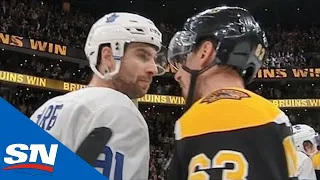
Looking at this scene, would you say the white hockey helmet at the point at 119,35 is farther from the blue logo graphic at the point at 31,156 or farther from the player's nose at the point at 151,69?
the blue logo graphic at the point at 31,156

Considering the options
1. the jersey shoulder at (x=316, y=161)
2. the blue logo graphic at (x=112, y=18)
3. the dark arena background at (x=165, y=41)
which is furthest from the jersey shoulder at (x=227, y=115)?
the dark arena background at (x=165, y=41)

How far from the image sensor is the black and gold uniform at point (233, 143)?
4.17ft

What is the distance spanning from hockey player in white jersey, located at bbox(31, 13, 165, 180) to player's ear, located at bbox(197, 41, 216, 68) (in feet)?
0.88

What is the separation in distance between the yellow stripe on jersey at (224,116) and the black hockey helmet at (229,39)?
0.58 feet

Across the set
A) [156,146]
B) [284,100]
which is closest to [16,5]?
[156,146]

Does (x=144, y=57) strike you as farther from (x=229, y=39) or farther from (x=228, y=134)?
(x=228, y=134)

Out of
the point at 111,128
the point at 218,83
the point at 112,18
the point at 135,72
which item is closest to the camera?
the point at 218,83

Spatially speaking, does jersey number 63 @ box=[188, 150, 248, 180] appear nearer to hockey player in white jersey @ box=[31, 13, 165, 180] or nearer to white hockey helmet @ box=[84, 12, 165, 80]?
hockey player in white jersey @ box=[31, 13, 165, 180]

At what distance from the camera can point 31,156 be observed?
1272 mm

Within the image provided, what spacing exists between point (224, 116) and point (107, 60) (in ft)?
2.35

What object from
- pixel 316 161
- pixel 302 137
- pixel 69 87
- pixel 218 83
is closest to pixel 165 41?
pixel 69 87

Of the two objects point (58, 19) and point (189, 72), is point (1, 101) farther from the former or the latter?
point (58, 19)

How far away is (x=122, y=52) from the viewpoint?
1.88 m

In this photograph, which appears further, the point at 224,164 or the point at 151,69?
the point at 151,69
